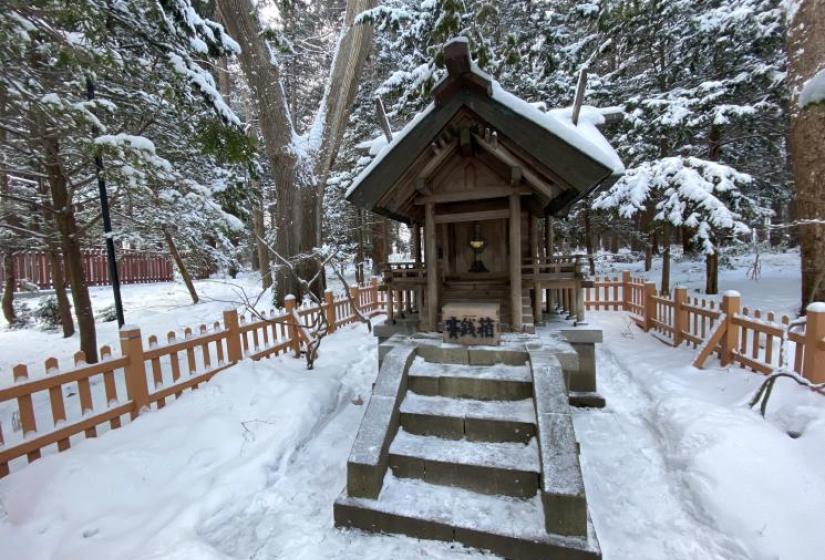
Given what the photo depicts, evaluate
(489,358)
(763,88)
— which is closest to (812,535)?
(489,358)

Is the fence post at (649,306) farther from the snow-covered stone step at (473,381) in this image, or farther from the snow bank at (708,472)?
the snow-covered stone step at (473,381)

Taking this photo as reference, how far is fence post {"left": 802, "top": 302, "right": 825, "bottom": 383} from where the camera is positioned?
347cm

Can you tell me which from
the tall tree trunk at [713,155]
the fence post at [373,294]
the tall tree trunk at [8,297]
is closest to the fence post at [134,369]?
the fence post at [373,294]

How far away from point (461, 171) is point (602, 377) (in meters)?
3.92

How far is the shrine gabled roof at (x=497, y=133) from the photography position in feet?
12.5

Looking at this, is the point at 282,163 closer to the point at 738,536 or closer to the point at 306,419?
the point at 306,419

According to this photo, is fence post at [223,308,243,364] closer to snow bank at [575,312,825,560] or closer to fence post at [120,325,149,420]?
fence post at [120,325,149,420]

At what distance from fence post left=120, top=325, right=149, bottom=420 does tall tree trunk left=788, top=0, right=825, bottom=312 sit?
391 inches

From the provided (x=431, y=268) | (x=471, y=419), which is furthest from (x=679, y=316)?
(x=471, y=419)

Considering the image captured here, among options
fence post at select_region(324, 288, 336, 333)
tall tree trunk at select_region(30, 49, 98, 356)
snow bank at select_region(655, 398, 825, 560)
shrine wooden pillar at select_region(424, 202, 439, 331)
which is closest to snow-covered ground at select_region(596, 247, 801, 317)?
snow bank at select_region(655, 398, 825, 560)

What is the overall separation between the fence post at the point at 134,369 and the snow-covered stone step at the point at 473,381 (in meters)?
3.08

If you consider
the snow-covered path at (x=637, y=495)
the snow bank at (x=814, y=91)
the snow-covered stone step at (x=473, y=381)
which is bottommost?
the snow-covered path at (x=637, y=495)

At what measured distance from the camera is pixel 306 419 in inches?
164

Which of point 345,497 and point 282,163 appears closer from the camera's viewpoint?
point 345,497
